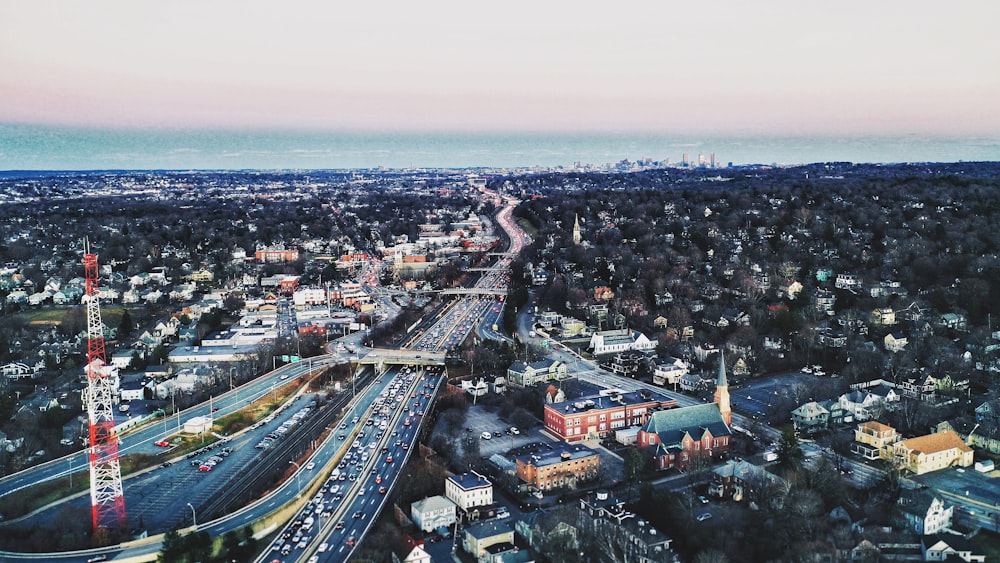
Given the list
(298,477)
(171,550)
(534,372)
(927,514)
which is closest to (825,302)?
(534,372)

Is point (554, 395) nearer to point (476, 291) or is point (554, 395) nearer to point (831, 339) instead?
point (831, 339)

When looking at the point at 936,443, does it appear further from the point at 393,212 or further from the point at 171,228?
the point at 393,212

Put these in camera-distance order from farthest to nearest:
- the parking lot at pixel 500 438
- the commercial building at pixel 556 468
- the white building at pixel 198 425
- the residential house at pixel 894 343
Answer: the residential house at pixel 894 343 < the white building at pixel 198 425 < the parking lot at pixel 500 438 < the commercial building at pixel 556 468

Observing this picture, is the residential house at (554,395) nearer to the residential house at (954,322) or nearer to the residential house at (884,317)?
the residential house at (884,317)

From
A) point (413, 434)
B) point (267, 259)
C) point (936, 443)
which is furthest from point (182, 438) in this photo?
point (267, 259)

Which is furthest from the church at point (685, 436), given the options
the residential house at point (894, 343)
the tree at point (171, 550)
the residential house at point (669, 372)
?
the residential house at point (894, 343)

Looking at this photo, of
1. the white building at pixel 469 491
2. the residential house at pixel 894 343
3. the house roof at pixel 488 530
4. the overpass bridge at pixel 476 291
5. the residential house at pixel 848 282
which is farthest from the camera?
the overpass bridge at pixel 476 291

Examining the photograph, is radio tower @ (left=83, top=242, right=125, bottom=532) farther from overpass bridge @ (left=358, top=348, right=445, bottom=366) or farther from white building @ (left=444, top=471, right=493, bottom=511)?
overpass bridge @ (left=358, top=348, right=445, bottom=366)
